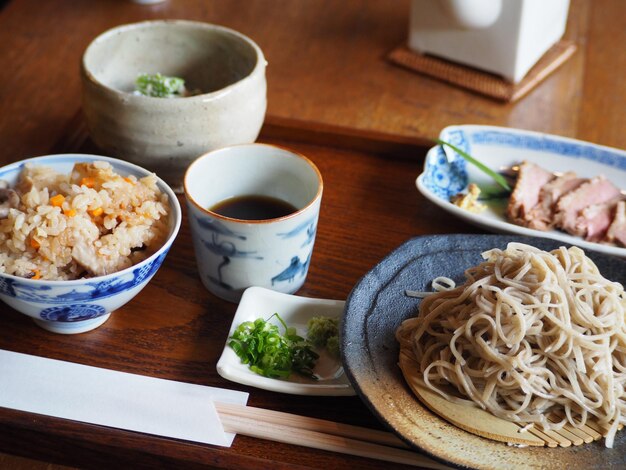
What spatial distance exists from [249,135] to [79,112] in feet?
1.76

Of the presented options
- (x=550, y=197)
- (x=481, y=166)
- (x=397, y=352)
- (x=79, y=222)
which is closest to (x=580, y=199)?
(x=550, y=197)

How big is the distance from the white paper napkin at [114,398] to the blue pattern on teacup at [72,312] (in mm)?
80

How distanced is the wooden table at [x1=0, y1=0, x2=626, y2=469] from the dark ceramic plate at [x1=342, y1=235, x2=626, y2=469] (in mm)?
90

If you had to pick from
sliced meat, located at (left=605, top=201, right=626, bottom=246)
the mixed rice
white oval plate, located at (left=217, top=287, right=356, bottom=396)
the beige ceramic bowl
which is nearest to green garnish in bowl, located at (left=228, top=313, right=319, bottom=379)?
white oval plate, located at (left=217, top=287, right=356, bottom=396)

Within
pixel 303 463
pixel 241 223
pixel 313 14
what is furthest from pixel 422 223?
pixel 313 14

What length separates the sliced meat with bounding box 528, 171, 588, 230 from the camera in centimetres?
166

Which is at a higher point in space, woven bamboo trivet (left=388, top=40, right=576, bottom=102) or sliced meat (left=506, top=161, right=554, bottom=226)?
woven bamboo trivet (left=388, top=40, right=576, bottom=102)

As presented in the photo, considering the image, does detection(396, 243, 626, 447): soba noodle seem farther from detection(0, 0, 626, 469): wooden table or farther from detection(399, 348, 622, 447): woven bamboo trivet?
detection(0, 0, 626, 469): wooden table

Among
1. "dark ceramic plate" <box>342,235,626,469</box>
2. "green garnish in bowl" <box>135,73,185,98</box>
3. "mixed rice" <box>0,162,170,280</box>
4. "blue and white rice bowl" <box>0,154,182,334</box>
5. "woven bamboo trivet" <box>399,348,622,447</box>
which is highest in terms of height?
"green garnish in bowl" <box>135,73,185,98</box>

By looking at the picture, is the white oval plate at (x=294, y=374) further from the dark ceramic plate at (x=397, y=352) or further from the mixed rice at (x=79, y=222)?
the mixed rice at (x=79, y=222)

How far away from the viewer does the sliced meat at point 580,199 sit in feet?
5.41

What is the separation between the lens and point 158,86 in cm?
175

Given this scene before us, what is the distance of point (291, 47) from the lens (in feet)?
7.63

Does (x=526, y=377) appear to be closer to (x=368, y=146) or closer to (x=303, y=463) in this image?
(x=303, y=463)
